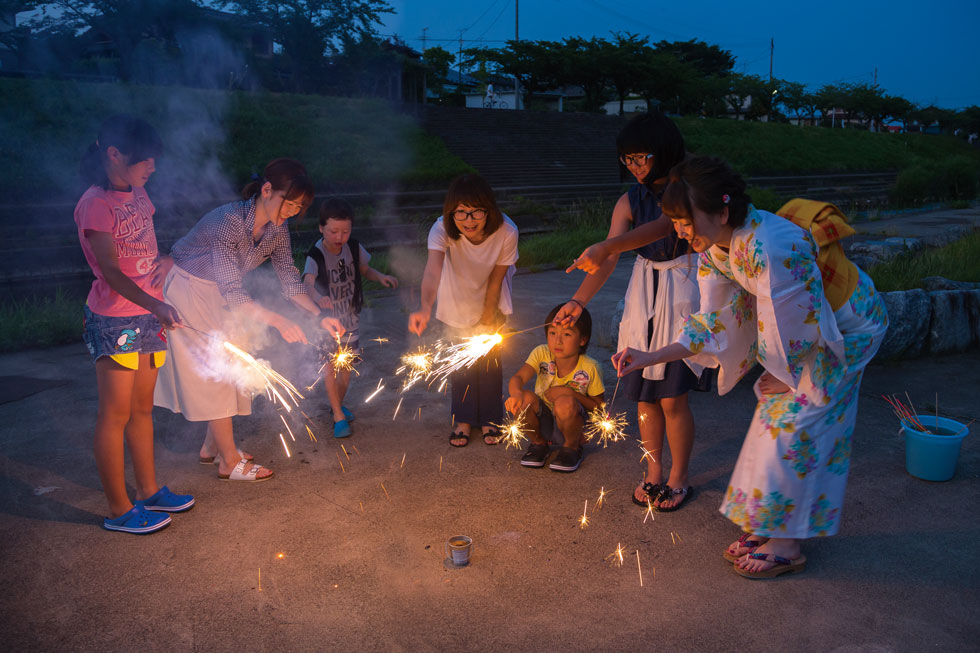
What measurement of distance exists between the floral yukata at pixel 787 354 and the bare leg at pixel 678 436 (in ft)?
1.65

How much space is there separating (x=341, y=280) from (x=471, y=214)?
117 centimetres

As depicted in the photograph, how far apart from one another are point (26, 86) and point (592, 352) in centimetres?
1649

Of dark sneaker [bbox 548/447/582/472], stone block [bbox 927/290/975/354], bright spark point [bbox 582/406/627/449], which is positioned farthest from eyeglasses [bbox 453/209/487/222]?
stone block [bbox 927/290/975/354]

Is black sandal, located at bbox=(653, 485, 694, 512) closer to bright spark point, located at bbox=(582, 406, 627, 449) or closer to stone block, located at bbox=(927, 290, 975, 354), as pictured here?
bright spark point, located at bbox=(582, 406, 627, 449)

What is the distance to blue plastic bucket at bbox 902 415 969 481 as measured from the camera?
387cm

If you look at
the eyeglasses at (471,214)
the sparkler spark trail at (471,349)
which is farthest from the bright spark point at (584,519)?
the eyeglasses at (471,214)

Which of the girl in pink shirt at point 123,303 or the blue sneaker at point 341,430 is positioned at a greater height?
the girl in pink shirt at point 123,303

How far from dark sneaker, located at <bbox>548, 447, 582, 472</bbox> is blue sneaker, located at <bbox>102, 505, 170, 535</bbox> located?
7.00ft

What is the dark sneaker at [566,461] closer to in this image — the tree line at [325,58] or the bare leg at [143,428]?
the bare leg at [143,428]

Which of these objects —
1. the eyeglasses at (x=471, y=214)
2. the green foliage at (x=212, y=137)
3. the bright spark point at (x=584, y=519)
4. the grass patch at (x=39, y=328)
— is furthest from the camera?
the green foliage at (x=212, y=137)

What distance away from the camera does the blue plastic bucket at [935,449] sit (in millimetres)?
3867

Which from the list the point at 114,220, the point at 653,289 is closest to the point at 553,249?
the point at 653,289

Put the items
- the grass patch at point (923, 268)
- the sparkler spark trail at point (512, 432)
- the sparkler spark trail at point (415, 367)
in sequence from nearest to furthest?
the sparkler spark trail at point (512, 432) < the sparkler spark trail at point (415, 367) < the grass patch at point (923, 268)

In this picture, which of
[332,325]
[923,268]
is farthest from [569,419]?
[923,268]
